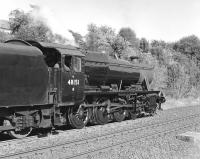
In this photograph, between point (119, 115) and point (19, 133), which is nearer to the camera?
point (19, 133)

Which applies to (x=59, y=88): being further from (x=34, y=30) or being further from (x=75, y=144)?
(x=34, y=30)

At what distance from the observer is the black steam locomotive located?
10.9 m

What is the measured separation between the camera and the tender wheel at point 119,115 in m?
17.2

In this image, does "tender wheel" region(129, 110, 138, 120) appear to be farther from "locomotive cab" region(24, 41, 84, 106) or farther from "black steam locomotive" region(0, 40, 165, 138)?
"locomotive cab" region(24, 41, 84, 106)

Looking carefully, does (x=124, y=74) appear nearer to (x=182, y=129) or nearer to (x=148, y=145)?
(x=182, y=129)

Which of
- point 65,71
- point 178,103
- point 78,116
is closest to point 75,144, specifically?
point 65,71

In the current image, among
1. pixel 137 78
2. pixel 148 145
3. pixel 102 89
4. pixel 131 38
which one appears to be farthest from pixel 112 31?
pixel 131 38

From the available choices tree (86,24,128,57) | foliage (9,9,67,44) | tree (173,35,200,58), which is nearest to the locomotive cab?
foliage (9,9,67,44)

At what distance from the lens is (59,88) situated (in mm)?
12828

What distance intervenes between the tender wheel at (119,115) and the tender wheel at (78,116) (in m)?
2.37

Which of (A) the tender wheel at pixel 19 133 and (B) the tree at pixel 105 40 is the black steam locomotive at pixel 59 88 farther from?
(B) the tree at pixel 105 40

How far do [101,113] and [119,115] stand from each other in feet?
6.42

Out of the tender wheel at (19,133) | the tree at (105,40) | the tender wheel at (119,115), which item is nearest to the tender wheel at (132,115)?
the tender wheel at (119,115)

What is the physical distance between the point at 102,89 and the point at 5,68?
6.33m
